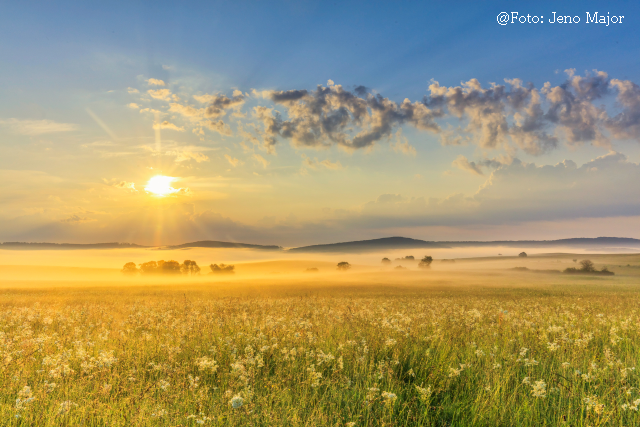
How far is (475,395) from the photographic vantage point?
19.2 ft

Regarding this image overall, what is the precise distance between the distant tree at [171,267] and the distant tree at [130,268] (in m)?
8.99

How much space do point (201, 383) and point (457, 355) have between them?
5.24 metres

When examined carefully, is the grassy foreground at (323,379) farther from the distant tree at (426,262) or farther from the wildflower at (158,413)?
the distant tree at (426,262)

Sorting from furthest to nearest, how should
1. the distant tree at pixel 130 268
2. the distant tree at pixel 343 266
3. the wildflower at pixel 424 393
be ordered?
the distant tree at pixel 343 266 → the distant tree at pixel 130 268 → the wildflower at pixel 424 393

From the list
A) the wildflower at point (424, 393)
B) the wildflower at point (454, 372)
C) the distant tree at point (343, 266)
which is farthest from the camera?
the distant tree at point (343, 266)

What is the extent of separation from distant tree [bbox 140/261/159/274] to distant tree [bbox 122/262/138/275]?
2.31 meters

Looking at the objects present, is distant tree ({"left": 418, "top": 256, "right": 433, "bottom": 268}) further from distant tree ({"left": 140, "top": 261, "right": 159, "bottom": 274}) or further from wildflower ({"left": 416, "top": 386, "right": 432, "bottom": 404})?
wildflower ({"left": 416, "top": 386, "right": 432, "bottom": 404})

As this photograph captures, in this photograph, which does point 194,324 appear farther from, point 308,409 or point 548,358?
point 548,358

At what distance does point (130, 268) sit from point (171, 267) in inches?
549

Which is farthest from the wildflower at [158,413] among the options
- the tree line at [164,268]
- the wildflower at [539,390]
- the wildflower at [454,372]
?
the tree line at [164,268]

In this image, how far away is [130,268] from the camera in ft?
432

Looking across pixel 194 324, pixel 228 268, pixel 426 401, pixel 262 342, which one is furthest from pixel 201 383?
pixel 228 268

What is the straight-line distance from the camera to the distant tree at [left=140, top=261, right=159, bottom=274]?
132500 millimetres

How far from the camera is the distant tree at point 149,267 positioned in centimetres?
13250
